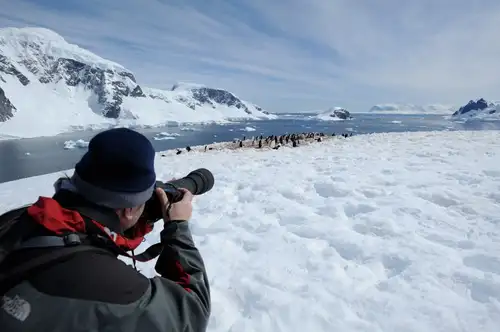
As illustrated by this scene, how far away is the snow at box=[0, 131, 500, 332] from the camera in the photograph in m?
2.75

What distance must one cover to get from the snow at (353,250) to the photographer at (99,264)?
67.1 inches

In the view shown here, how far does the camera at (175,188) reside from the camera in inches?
58.4

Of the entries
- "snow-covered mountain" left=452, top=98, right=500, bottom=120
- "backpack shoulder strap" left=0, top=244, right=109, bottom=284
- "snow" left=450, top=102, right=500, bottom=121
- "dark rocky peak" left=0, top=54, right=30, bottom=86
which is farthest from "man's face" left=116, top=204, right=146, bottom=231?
"snow" left=450, top=102, right=500, bottom=121

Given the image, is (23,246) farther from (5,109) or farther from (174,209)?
(5,109)

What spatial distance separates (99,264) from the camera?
0.96 metres

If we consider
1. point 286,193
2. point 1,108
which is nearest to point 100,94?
point 1,108

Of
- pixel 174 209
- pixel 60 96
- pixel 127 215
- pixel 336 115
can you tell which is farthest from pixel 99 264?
pixel 60 96

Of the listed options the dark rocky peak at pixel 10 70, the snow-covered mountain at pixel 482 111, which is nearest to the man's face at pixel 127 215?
the snow-covered mountain at pixel 482 111

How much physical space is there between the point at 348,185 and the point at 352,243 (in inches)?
105

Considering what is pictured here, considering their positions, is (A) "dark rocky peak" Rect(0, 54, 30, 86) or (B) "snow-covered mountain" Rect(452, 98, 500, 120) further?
(B) "snow-covered mountain" Rect(452, 98, 500, 120)

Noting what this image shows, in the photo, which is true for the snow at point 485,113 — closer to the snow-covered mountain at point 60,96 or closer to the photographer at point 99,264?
the snow-covered mountain at point 60,96

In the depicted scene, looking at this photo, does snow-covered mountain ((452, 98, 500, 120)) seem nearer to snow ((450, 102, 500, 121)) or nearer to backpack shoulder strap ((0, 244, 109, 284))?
snow ((450, 102, 500, 121))

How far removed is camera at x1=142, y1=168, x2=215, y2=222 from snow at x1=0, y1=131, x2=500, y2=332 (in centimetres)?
141

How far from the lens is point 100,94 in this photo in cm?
18250
